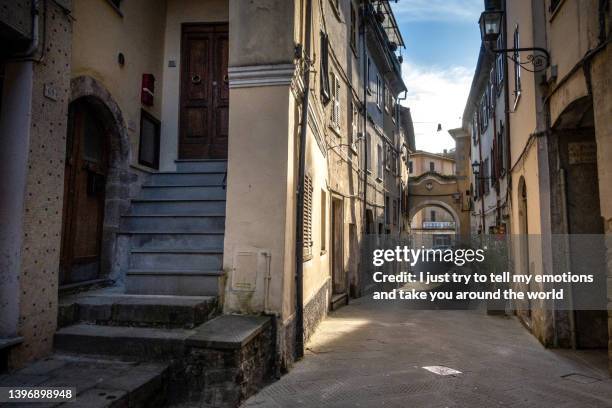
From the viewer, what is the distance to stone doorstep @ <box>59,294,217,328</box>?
4.20m

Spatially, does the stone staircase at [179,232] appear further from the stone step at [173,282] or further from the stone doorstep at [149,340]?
the stone doorstep at [149,340]

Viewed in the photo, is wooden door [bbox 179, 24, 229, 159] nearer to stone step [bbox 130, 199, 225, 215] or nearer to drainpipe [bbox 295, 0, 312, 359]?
stone step [bbox 130, 199, 225, 215]

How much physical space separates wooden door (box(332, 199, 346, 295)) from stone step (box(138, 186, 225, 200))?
5.20m

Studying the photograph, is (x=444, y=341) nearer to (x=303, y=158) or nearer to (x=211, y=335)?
(x=303, y=158)

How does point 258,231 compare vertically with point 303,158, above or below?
below

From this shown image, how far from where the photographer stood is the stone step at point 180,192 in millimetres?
6242

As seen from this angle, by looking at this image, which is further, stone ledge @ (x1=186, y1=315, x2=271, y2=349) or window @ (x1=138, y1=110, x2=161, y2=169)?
window @ (x1=138, y1=110, x2=161, y2=169)

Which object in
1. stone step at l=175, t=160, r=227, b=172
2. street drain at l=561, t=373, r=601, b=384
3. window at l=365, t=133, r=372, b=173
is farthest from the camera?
window at l=365, t=133, r=372, b=173

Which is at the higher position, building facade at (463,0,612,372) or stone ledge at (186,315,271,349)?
building facade at (463,0,612,372)

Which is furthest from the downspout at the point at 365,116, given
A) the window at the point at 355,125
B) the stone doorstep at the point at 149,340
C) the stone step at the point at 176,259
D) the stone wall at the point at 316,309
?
the stone doorstep at the point at 149,340

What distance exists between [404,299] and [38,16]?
12.4 m

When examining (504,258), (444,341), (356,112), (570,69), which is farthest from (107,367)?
(356,112)

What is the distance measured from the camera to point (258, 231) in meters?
4.73

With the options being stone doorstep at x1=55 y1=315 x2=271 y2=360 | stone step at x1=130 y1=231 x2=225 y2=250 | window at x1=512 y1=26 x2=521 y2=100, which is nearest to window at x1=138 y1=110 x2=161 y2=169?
stone step at x1=130 y1=231 x2=225 y2=250
